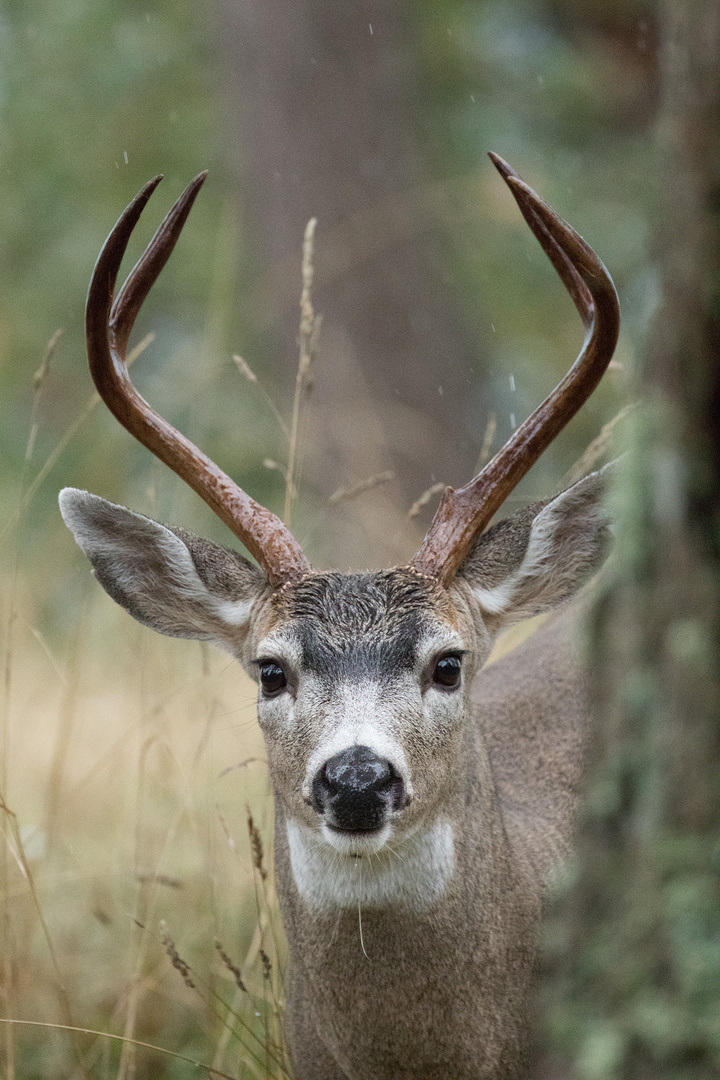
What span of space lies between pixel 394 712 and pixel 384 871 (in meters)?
0.39

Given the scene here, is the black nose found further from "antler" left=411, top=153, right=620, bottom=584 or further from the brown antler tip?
the brown antler tip

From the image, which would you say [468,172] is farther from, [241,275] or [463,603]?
[463,603]

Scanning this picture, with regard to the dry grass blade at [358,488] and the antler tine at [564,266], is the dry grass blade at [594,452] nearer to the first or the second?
the antler tine at [564,266]

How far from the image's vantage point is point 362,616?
10.7 ft

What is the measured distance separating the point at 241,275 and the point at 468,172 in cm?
279

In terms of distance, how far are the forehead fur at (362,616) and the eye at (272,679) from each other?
98 millimetres

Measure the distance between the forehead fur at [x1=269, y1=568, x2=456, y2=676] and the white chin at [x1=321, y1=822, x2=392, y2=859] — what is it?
0.40m

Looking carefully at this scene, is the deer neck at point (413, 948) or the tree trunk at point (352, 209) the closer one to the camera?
the deer neck at point (413, 948)

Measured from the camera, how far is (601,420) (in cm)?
1160

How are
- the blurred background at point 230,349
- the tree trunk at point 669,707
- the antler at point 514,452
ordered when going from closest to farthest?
the tree trunk at point 669,707, the antler at point 514,452, the blurred background at point 230,349

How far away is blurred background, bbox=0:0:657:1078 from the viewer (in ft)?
14.0

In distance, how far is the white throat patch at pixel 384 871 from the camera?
122 inches

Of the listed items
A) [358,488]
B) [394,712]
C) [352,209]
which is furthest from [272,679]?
[352,209]

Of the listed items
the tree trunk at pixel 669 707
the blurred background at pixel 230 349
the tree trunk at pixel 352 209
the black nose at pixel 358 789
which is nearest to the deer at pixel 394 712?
the black nose at pixel 358 789
